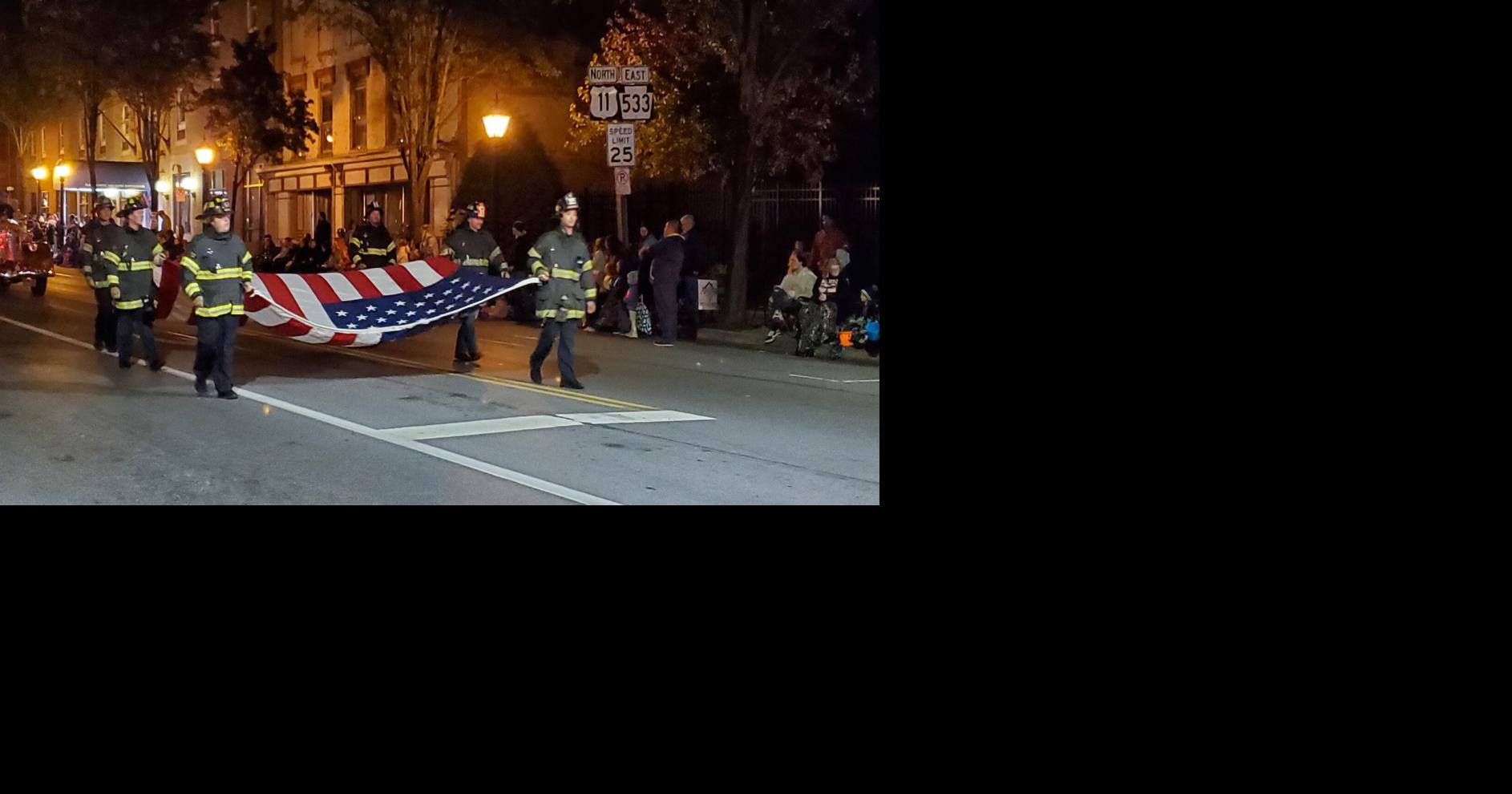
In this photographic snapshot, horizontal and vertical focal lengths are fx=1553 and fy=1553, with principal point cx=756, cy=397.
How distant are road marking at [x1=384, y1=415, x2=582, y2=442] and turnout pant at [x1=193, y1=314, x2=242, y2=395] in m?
2.68

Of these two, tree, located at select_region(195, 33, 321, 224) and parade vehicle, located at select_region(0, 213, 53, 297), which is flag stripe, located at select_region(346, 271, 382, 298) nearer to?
parade vehicle, located at select_region(0, 213, 53, 297)

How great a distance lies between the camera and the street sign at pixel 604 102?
22469 mm

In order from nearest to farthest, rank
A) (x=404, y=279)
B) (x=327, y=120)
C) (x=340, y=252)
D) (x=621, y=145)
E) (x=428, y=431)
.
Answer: (x=428, y=431) < (x=404, y=279) < (x=621, y=145) < (x=340, y=252) < (x=327, y=120)

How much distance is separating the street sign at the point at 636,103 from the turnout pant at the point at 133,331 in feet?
27.8

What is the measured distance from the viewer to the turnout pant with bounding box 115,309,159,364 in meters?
16.0

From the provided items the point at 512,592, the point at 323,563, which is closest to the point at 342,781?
the point at 512,592

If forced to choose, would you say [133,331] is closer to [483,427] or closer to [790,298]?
[483,427]

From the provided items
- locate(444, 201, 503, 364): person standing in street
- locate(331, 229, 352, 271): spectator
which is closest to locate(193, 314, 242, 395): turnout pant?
locate(444, 201, 503, 364): person standing in street

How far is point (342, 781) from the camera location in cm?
467

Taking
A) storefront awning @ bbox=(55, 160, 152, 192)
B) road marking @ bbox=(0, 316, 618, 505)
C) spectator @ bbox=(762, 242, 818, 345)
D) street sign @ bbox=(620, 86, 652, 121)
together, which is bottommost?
road marking @ bbox=(0, 316, 618, 505)

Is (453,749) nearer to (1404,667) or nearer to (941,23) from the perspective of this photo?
(1404,667)

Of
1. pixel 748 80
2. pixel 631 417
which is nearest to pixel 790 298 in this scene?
pixel 748 80

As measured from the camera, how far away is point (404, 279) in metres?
17.1

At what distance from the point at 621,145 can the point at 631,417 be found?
34.8 ft
